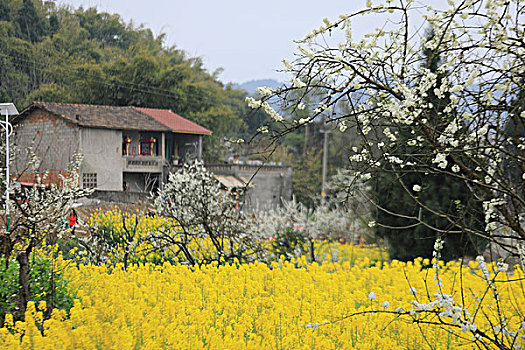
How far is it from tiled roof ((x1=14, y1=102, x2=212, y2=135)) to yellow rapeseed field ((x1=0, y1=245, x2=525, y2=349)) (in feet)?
43.0

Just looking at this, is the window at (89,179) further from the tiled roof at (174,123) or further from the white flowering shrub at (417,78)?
the white flowering shrub at (417,78)

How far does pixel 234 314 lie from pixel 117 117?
1708cm

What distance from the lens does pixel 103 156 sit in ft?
60.2

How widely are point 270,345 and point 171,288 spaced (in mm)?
1584

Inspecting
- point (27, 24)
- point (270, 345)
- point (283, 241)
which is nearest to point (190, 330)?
point (270, 345)

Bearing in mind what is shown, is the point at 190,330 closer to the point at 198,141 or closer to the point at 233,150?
the point at 198,141

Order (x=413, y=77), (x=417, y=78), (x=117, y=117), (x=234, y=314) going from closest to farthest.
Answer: (x=413, y=77) < (x=417, y=78) < (x=234, y=314) < (x=117, y=117)

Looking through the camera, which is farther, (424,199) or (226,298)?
(424,199)

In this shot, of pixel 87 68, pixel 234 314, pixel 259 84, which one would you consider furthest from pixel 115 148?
pixel 259 84

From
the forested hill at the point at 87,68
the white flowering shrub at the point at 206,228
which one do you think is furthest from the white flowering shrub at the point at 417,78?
the forested hill at the point at 87,68

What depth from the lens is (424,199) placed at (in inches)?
333

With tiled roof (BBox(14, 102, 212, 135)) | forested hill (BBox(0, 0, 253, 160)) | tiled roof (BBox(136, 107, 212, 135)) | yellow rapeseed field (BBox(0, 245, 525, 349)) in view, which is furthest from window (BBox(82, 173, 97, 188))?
yellow rapeseed field (BBox(0, 245, 525, 349))

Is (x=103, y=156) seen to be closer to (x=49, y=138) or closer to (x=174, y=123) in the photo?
(x=49, y=138)

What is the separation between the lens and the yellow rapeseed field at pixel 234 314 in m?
3.20
